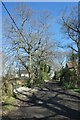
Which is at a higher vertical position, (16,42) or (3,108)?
(16,42)

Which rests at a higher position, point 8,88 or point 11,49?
point 11,49

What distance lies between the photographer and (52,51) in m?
41.2

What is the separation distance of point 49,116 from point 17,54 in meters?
25.0

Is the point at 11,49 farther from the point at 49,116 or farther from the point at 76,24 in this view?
the point at 49,116

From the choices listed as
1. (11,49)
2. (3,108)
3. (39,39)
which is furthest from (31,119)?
(39,39)

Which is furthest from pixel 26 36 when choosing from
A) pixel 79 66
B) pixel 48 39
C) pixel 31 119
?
pixel 31 119

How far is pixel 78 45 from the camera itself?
32.5 m

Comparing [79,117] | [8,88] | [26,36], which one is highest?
[26,36]

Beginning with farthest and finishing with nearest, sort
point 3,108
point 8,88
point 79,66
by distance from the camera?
point 79,66, point 8,88, point 3,108

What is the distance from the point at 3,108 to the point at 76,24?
24.1 meters

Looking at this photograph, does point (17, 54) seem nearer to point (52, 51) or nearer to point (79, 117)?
point (52, 51)

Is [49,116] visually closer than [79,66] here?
Yes

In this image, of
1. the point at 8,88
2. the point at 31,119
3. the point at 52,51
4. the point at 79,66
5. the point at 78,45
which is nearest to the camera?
the point at 31,119

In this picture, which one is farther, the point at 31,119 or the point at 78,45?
the point at 78,45
